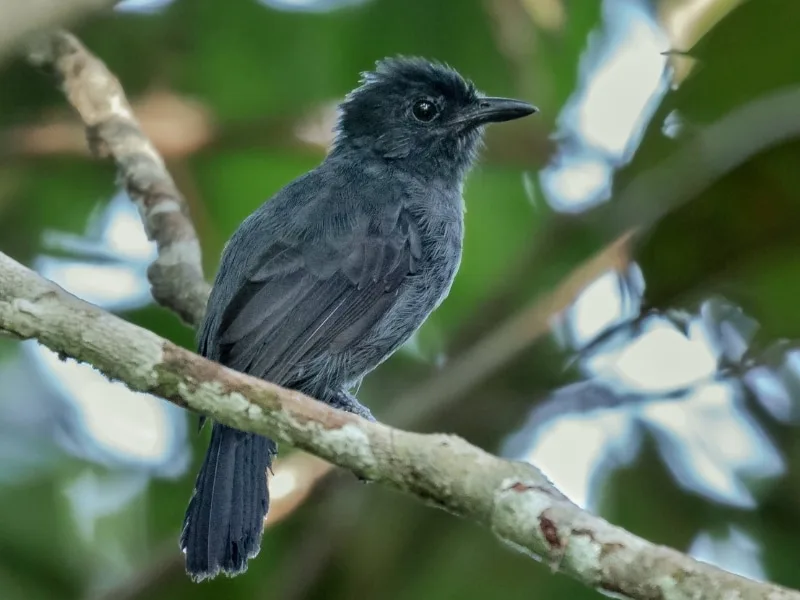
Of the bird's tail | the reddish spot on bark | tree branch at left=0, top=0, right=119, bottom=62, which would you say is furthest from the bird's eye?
the reddish spot on bark

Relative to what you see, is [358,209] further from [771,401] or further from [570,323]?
[771,401]

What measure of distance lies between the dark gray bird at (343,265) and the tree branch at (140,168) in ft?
0.52

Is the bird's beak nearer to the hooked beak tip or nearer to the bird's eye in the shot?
the hooked beak tip

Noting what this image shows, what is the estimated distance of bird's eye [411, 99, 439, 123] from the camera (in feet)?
17.8

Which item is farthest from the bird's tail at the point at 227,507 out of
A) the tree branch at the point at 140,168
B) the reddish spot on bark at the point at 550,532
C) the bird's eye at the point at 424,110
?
the bird's eye at the point at 424,110

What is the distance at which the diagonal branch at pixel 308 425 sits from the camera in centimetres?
275

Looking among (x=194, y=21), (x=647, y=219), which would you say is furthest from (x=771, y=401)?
(x=194, y=21)

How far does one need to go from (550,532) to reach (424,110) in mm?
3075

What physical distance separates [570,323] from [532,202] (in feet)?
3.35

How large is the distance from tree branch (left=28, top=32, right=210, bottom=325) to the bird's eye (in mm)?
1149

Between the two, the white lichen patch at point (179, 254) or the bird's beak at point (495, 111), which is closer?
the white lichen patch at point (179, 254)

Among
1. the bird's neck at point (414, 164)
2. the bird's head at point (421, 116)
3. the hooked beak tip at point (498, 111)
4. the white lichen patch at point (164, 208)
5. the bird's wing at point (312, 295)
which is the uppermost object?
the hooked beak tip at point (498, 111)

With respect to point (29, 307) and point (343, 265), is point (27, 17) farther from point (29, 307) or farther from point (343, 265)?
point (343, 265)

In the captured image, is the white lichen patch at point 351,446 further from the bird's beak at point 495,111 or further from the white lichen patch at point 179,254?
the bird's beak at point 495,111
